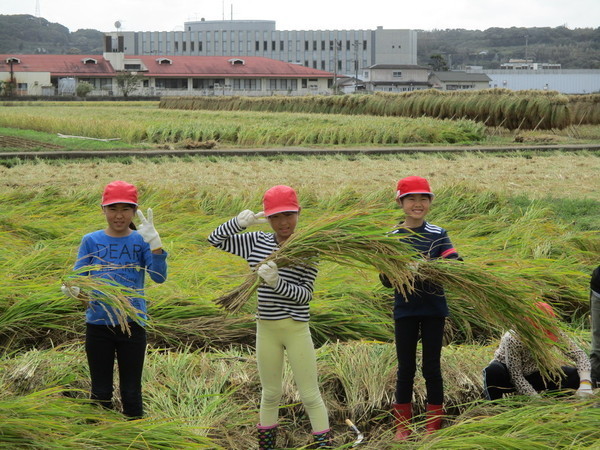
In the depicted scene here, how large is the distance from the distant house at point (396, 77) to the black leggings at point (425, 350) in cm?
8898

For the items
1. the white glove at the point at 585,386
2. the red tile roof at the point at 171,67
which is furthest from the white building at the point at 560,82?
the white glove at the point at 585,386

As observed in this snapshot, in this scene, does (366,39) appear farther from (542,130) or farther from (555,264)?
(555,264)

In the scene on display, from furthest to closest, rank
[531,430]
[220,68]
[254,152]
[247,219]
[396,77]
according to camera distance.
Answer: [396,77] < [220,68] < [254,152] < [247,219] < [531,430]

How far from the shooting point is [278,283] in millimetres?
3465

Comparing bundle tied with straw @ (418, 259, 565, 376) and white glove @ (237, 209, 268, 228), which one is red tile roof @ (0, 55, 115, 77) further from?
bundle tied with straw @ (418, 259, 565, 376)

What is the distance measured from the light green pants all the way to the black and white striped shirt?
42 mm

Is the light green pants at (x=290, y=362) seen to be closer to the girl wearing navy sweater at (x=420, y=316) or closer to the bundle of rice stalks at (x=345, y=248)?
the bundle of rice stalks at (x=345, y=248)

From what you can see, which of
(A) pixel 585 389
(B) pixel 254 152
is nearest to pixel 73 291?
(A) pixel 585 389

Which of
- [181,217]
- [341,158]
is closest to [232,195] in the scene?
[181,217]

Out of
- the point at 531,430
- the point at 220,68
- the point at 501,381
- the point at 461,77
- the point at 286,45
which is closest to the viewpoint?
the point at 531,430

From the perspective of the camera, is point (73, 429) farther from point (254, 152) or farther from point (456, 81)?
point (456, 81)

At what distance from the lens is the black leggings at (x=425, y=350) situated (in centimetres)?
387

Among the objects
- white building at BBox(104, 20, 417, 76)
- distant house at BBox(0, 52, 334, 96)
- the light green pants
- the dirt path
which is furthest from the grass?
white building at BBox(104, 20, 417, 76)

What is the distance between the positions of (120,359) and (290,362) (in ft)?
2.50
